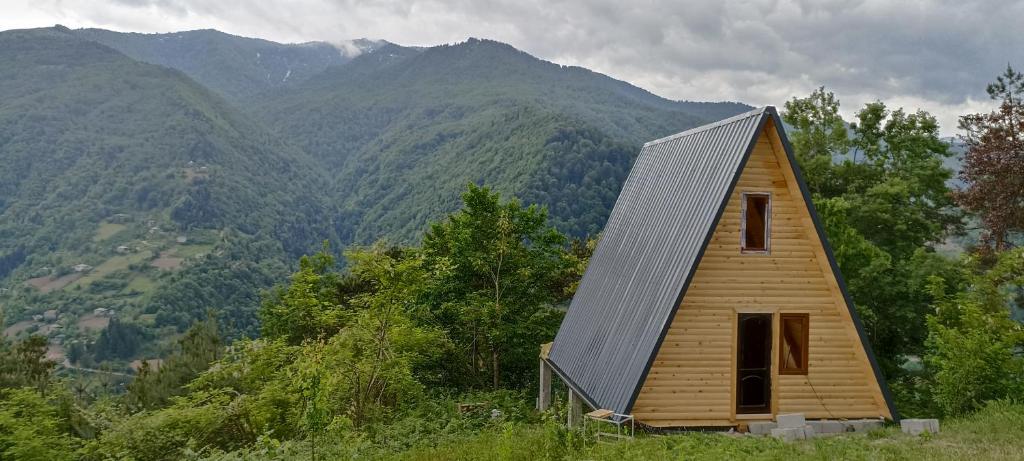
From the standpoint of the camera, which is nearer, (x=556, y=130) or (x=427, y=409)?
(x=427, y=409)

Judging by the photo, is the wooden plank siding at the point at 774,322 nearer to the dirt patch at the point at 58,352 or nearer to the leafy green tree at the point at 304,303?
the leafy green tree at the point at 304,303

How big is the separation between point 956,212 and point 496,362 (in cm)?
2037

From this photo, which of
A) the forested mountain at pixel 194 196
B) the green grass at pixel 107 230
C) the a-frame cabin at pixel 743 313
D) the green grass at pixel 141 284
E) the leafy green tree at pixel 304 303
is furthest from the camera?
the green grass at pixel 107 230

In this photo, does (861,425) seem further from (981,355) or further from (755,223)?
(981,355)

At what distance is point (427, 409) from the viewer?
63.2 ft

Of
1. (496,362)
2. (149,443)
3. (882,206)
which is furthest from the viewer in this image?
(496,362)

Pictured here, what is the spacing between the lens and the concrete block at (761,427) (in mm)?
11141

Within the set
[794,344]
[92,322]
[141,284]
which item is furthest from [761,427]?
[141,284]

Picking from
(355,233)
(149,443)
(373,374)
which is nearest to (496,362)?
(373,374)

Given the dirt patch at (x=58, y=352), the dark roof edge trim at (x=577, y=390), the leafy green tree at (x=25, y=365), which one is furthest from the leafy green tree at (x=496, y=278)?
the dirt patch at (x=58, y=352)

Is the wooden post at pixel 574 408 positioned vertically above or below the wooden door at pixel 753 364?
below

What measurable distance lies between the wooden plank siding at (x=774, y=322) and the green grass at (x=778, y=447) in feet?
2.47

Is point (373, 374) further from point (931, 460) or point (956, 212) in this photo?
point (956, 212)

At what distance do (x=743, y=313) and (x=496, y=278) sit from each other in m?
13.0
